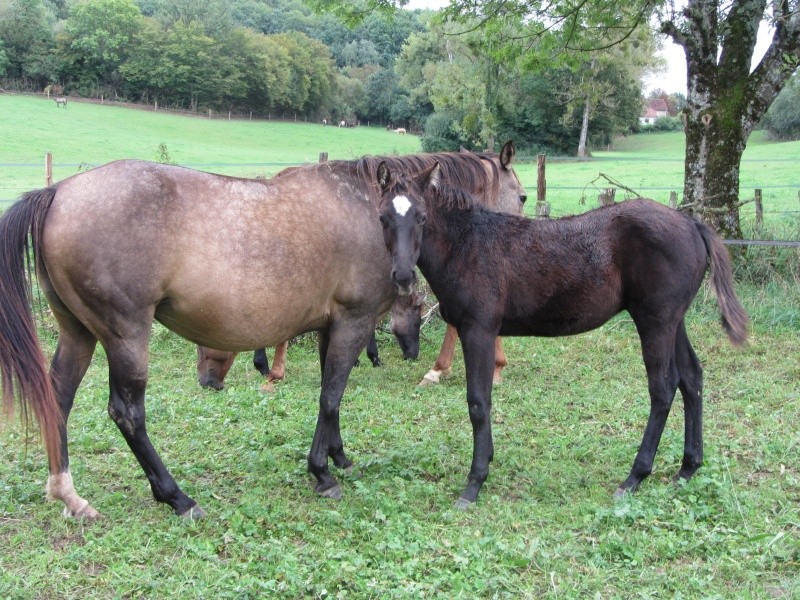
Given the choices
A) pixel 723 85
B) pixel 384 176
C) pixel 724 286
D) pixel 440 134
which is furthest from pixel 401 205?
pixel 440 134

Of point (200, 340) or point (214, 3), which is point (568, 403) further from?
point (214, 3)

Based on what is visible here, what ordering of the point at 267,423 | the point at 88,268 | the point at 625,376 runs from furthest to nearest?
1. the point at 625,376
2. the point at 267,423
3. the point at 88,268

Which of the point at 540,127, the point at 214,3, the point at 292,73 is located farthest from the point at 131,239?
the point at 214,3

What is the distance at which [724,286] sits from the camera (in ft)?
14.0

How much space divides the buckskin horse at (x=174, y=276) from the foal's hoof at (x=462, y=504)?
85 centimetres

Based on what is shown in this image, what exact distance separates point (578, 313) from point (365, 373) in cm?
357

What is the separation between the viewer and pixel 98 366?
7.61 m

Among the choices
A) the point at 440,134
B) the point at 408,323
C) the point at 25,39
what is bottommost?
the point at 408,323

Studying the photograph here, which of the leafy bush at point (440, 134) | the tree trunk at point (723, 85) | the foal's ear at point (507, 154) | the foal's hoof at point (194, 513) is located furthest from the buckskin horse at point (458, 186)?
the leafy bush at point (440, 134)

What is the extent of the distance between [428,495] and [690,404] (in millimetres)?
1814

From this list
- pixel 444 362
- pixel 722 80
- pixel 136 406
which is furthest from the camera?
pixel 722 80

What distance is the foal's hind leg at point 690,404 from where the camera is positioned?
4.38 m

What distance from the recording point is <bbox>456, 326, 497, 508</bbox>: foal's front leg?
4227 millimetres

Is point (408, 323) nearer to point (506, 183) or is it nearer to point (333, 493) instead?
point (506, 183)
